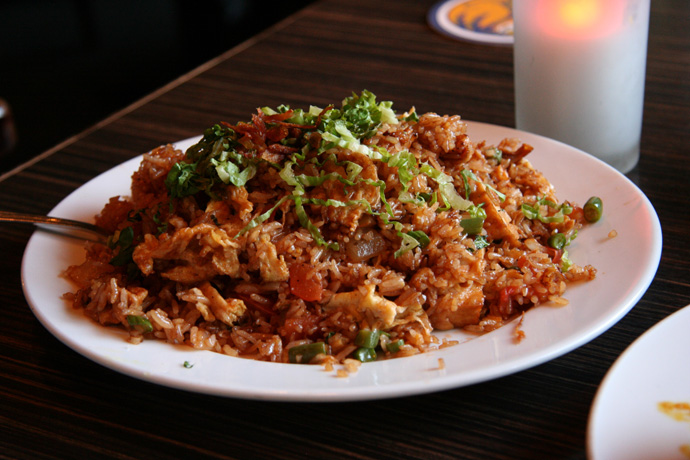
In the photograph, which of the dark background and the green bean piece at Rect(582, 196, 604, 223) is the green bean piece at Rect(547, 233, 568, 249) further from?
the dark background

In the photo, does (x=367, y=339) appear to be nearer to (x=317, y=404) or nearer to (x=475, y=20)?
(x=317, y=404)

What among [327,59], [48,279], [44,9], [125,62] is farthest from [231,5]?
[48,279]

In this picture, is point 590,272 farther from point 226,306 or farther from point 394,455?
point 226,306

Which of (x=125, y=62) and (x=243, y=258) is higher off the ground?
(x=243, y=258)

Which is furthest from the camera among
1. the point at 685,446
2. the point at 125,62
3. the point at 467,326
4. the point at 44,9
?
the point at 125,62

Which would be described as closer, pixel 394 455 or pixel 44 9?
pixel 394 455
